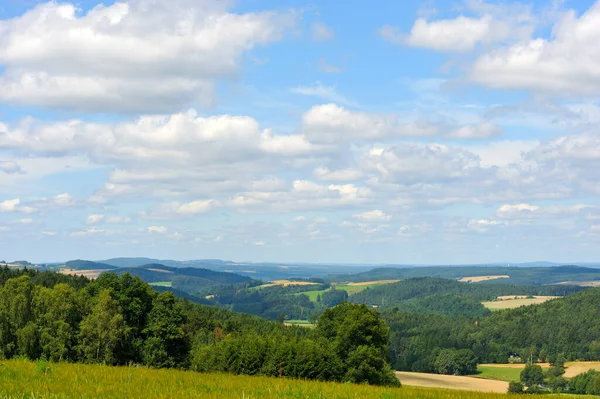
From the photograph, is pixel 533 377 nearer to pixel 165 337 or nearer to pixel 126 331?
pixel 165 337

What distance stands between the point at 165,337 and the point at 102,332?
27.2ft

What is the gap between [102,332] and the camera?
70438 millimetres

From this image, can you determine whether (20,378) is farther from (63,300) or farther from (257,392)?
(63,300)

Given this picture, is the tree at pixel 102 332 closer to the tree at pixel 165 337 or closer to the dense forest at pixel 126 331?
the dense forest at pixel 126 331

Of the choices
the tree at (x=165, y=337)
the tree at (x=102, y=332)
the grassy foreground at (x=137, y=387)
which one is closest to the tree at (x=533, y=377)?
the tree at (x=165, y=337)

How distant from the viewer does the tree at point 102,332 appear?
70.4 m

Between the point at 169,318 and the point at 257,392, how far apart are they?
62282 mm

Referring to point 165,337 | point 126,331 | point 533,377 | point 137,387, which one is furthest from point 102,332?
point 533,377

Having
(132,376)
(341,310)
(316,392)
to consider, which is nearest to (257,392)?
(316,392)

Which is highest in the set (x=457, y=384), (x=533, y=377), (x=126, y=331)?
(x=126, y=331)

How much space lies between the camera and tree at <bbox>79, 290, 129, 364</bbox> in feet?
231

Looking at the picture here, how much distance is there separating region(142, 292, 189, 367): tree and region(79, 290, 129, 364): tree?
3.67m

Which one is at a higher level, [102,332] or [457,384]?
[102,332]

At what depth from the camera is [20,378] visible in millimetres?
17359
